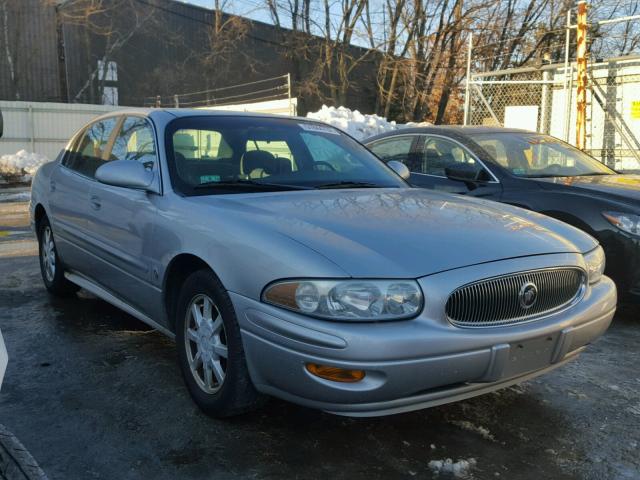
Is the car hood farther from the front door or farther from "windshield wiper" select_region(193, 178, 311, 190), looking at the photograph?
the front door

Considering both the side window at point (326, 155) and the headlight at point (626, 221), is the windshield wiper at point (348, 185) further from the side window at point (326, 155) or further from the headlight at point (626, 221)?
the headlight at point (626, 221)

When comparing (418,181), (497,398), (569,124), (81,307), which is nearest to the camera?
(497,398)

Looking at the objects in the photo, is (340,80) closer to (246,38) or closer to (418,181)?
(246,38)

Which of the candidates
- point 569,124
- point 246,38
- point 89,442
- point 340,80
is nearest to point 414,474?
point 89,442

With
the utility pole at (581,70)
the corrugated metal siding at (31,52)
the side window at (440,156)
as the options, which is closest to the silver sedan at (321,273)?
the side window at (440,156)

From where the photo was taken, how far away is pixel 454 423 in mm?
3051

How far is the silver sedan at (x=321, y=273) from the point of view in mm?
2441

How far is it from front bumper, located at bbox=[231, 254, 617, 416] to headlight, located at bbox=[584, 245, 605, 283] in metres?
0.57

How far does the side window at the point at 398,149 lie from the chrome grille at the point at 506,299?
3501mm

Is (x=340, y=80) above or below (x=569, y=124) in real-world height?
above

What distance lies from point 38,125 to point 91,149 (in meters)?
16.1

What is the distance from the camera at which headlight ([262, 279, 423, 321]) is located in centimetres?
244

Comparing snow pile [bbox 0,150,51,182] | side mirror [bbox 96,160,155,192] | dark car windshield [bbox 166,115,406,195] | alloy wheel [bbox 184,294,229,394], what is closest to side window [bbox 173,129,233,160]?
dark car windshield [bbox 166,115,406,195]

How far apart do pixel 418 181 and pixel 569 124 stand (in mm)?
5322
